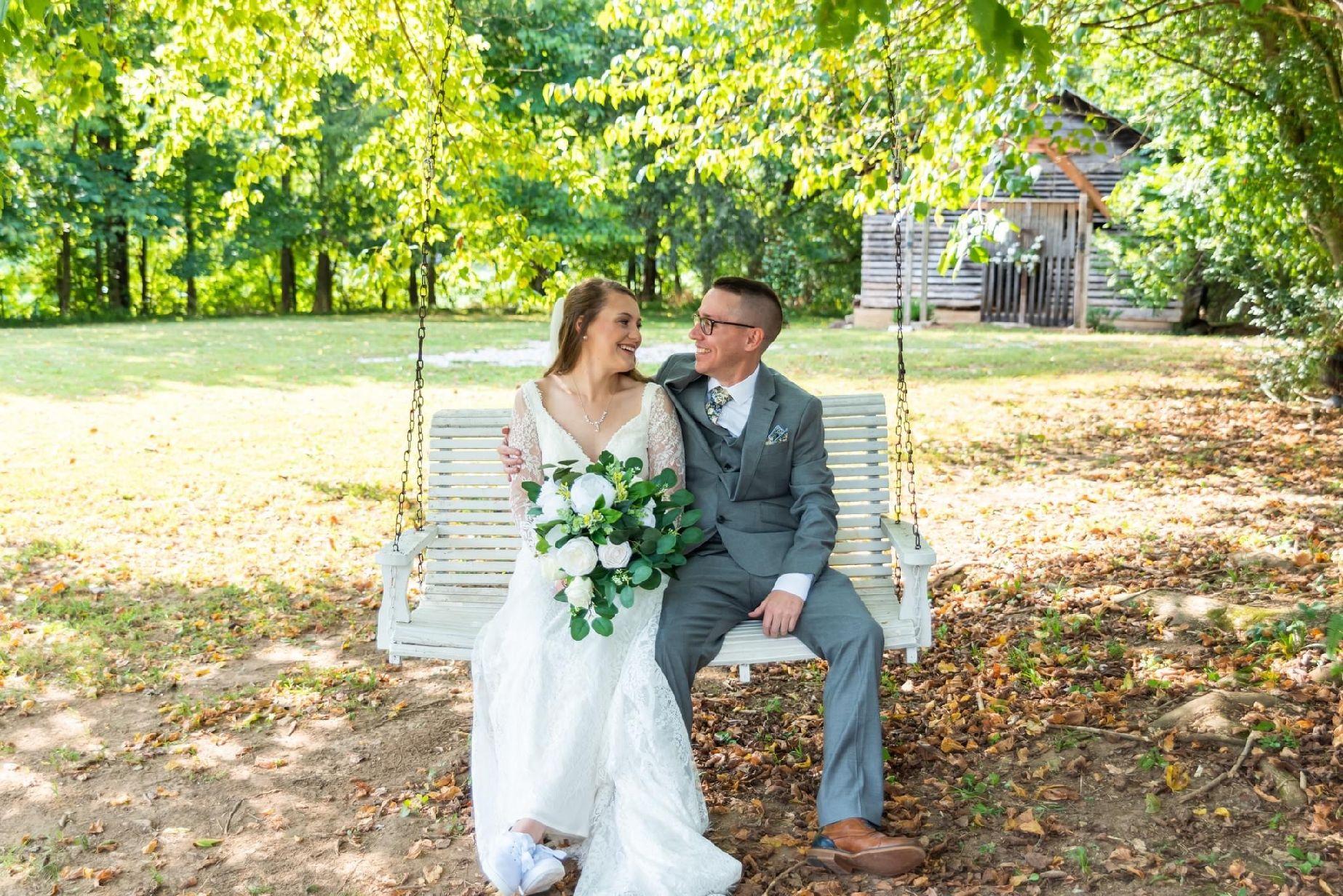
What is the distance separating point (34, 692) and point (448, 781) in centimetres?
211

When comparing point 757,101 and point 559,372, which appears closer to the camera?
point 559,372

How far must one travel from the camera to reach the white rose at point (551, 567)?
11.3 ft

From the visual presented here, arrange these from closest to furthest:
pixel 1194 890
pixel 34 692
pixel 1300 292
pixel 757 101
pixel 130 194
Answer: pixel 1194 890 → pixel 34 692 → pixel 757 101 → pixel 1300 292 → pixel 130 194

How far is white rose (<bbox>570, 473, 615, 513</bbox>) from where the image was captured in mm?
3504

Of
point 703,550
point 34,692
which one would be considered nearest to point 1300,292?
point 703,550

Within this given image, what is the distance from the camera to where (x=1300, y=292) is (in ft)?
36.6

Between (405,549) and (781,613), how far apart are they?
1.32 m

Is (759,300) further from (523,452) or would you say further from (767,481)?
(523,452)

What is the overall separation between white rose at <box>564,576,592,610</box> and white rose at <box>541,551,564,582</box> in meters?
0.06

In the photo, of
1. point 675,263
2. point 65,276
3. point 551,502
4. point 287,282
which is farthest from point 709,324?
point 287,282

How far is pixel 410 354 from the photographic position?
1869 cm

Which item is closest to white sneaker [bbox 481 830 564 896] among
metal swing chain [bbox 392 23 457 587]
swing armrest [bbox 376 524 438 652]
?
swing armrest [bbox 376 524 438 652]

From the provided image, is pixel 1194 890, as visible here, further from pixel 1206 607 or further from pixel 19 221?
pixel 19 221

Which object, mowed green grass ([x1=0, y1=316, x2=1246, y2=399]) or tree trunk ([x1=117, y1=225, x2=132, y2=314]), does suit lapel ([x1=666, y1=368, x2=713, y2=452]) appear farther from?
tree trunk ([x1=117, y1=225, x2=132, y2=314])
